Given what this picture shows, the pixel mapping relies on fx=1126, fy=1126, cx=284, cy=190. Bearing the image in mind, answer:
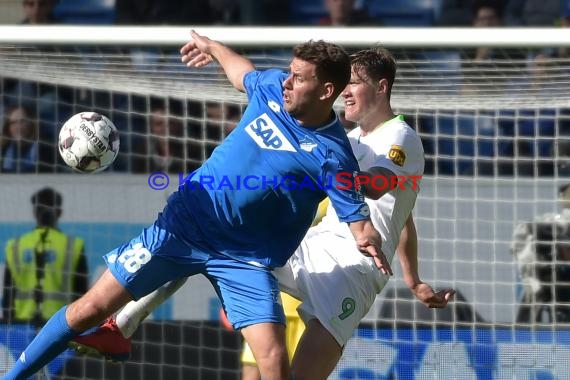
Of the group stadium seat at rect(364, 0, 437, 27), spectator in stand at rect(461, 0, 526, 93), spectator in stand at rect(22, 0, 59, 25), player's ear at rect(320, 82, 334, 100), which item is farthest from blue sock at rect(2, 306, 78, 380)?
stadium seat at rect(364, 0, 437, 27)

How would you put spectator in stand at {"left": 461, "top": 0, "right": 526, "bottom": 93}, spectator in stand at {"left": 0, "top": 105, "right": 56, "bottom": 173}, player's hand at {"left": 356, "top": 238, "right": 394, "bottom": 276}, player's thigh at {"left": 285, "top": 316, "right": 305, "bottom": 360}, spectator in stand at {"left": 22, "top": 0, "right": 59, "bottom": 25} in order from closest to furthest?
player's hand at {"left": 356, "top": 238, "right": 394, "bottom": 276} < player's thigh at {"left": 285, "top": 316, "right": 305, "bottom": 360} < spectator in stand at {"left": 461, "top": 0, "right": 526, "bottom": 93} < spectator in stand at {"left": 0, "top": 105, "right": 56, "bottom": 173} < spectator in stand at {"left": 22, "top": 0, "right": 59, "bottom": 25}

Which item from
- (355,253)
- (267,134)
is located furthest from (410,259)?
(267,134)

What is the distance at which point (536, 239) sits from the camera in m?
7.11

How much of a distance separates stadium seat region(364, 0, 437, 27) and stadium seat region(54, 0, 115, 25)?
246 cm

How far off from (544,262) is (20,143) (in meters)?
3.60

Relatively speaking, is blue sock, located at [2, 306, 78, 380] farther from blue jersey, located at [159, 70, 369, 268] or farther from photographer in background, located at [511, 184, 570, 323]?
photographer in background, located at [511, 184, 570, 323]

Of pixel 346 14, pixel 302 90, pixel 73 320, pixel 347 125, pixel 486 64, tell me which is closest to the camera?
pixel 302 90

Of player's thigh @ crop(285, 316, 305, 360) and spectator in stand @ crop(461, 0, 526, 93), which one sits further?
spectator in stand @ crop(461, 0, 526, 93)

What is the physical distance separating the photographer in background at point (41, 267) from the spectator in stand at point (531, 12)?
4.93 meters

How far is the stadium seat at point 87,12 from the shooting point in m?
10.7

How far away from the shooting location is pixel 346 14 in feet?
33.2

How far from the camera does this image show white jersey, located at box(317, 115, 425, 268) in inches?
200

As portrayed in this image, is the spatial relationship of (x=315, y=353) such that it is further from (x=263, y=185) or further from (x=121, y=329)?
(x=121, y=329)

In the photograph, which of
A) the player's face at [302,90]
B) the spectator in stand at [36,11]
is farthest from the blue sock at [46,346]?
the spectator in stand at [36,11]
